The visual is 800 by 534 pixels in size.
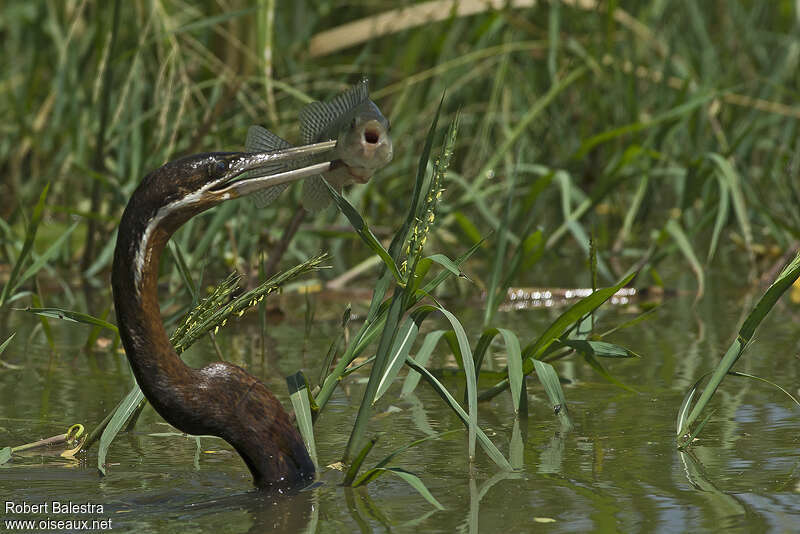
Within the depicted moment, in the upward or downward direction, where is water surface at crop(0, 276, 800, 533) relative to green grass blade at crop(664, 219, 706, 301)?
downward

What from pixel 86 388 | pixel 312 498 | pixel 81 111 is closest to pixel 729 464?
pixel 312 498

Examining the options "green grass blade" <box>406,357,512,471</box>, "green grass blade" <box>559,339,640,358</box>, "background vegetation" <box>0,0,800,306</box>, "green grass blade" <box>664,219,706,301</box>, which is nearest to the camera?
"green grass blade" <box>406,357,512,471</box>

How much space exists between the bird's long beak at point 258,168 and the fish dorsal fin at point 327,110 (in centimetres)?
5

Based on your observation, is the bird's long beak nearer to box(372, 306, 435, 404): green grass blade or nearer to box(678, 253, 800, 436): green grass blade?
box(372, 306, 435, 404): green grass blade

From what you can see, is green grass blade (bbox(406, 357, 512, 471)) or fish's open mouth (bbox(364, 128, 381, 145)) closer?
fish's open mouth (bbox(364, 128, 381, 145))

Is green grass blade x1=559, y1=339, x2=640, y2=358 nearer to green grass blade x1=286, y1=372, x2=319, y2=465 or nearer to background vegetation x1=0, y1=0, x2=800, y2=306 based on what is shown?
green grass blade x1=286, y1=372, x2=319, y2=465

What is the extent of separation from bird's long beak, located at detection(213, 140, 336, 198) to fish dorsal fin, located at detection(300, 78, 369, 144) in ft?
0.17

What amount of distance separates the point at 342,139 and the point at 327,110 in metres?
0.13

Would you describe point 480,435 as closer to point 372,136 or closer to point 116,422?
point 372,136

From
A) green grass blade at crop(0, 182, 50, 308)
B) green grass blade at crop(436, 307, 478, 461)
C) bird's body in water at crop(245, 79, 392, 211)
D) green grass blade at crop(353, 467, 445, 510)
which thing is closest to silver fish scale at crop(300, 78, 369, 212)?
bird's body in water at crop(245, 79, 392, 211)

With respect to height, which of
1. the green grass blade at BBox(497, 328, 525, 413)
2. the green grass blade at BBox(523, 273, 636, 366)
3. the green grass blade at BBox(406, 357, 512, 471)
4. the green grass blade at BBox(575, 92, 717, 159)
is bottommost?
the green grass blade at BBox(406, 357, 512, 471)

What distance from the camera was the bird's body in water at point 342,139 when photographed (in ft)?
7.01

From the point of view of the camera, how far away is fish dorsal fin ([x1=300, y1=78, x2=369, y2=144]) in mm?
2238

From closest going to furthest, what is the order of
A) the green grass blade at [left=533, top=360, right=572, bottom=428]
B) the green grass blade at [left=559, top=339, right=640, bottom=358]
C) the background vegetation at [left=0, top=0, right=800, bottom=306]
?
the green grass blade at [left=533, top=360, right=572, bottom=428], the green grass blade at [left=559, top=339, right=640, bottom=358], the background vegetation at [left=0, top=0, right=800, bottom=306]
